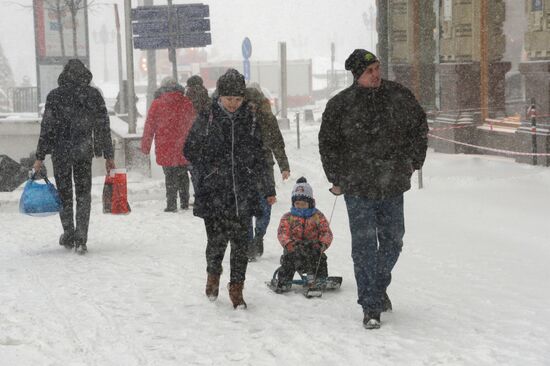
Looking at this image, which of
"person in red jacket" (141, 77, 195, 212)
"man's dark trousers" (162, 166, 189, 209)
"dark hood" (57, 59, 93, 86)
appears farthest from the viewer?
"man's dark trousers" (162, 166, 189, 209)

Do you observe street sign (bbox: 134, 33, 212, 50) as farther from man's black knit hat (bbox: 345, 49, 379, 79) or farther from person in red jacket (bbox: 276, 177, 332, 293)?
man's black knit hat (bbox: 345, 49, 379, 79)

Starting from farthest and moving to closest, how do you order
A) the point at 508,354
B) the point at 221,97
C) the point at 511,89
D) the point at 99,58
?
the point at 99,58, the point at 511,89, the point at 221,97, the point at 508,354

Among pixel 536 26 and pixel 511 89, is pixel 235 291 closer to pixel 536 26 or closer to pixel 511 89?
pixel 536 26

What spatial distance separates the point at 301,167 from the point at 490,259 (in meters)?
10.7

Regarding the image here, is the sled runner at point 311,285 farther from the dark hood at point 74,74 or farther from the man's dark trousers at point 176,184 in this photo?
the man's dark trousers at point 176,184

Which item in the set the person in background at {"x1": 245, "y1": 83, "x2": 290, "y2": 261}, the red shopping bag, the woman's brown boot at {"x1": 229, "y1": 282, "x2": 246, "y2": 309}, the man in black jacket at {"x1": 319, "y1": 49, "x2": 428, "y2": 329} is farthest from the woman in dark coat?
the red shopping bag

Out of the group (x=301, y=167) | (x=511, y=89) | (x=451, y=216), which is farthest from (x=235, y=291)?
(x=511, y=89)

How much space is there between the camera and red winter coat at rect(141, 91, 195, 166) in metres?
12.4

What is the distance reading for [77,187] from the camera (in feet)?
30.2

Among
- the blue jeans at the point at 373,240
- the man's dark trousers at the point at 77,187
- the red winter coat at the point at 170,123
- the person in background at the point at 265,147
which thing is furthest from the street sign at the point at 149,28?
the blue jeans at the point at 373,240

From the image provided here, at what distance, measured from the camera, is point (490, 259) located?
28.8 feet

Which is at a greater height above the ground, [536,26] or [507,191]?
[536,26]

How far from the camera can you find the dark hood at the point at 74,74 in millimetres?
9086

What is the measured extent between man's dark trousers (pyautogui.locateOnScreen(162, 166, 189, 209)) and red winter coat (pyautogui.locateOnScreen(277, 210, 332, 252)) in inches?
220
